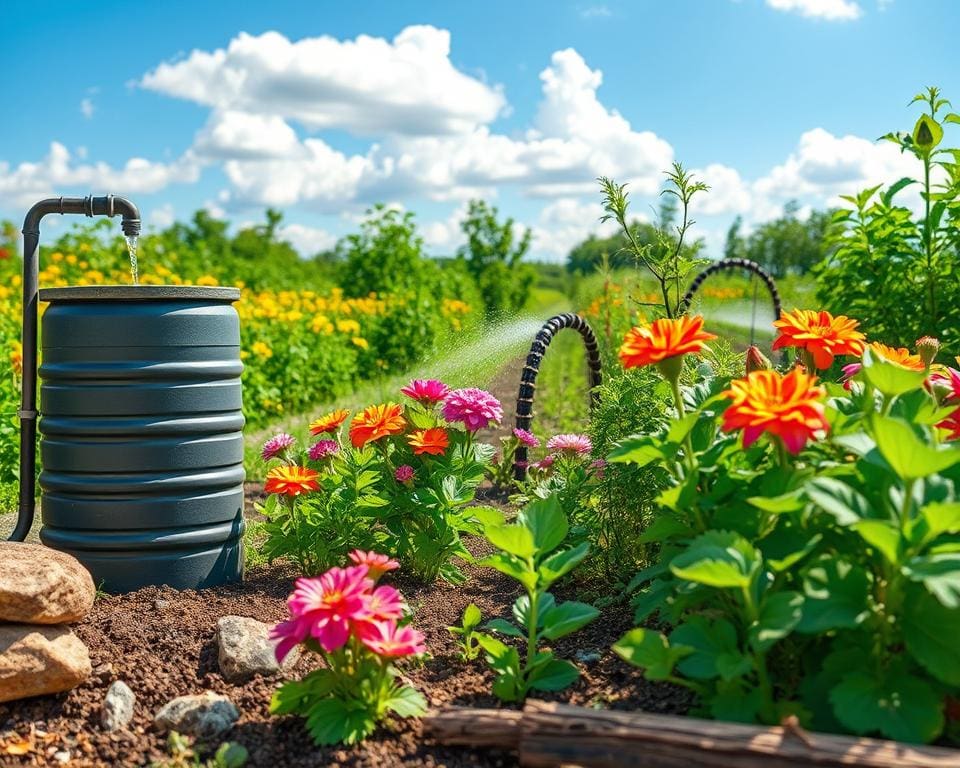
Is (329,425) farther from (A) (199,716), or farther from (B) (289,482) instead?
(A) (199,716)

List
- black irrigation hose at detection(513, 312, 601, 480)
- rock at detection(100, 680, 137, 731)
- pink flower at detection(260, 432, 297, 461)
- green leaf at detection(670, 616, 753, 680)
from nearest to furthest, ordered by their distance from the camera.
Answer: green leaf at detection(670, 616, 753, 680) → rock at detection(100, 680, 137, 731) → pink flower at detection(260, 432, 297, 461) → black irrigation hose at detection(513, 312, 601, 480)

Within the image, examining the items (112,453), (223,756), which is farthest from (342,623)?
(112,453)

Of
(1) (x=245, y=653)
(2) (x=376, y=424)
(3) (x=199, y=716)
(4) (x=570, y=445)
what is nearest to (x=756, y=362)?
(4) (x=570, y=445)

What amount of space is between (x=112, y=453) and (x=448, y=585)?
1095mm

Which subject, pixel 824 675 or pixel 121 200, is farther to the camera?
pixel 121 200

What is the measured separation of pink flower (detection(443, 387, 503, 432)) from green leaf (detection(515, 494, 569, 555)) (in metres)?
0.66

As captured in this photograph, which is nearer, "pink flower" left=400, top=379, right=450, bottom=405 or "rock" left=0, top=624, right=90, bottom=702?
"rock" left=0, top=624, right=90, bottom=702

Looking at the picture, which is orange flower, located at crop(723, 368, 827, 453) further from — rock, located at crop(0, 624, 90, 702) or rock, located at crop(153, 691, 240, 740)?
rock, located at crop(0, 624, 90, 702)

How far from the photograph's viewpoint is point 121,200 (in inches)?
129

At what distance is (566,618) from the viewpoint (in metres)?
2.21

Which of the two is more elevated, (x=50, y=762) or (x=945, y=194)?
(x=945, y=194)

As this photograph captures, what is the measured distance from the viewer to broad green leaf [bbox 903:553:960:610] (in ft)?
5.35

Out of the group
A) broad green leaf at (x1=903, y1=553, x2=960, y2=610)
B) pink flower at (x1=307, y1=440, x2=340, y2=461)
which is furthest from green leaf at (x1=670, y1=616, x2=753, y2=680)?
pink flower at (x1=307, y1=440, x2=340, y2=461)

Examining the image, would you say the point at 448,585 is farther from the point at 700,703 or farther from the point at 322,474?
the point at 700,703
